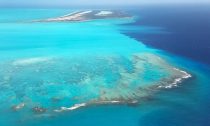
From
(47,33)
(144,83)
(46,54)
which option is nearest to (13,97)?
(144,83)

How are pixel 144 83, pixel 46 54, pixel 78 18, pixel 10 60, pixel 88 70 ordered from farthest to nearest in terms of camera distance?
pixel 78 18, pixel 46 54, pixel 10 60, pixel 88 70, pixel 144 83

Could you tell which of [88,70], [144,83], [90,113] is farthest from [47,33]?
[90,113]

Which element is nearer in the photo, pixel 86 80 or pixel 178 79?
pixel 86 80

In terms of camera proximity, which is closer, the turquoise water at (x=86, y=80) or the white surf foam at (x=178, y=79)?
the turquoise water at (x=86, y=80)

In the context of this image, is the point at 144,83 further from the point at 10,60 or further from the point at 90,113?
the point at 10,60

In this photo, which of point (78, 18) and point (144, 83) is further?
point (78, 18)

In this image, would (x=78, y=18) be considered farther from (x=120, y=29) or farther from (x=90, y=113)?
(x=90, y=113)

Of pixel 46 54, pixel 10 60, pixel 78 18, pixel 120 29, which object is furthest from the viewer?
pixel 78 18

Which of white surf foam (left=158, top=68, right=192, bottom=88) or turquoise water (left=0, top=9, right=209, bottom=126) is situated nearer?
turquoise water (left=0, top=9, right=209, bottom=126)
